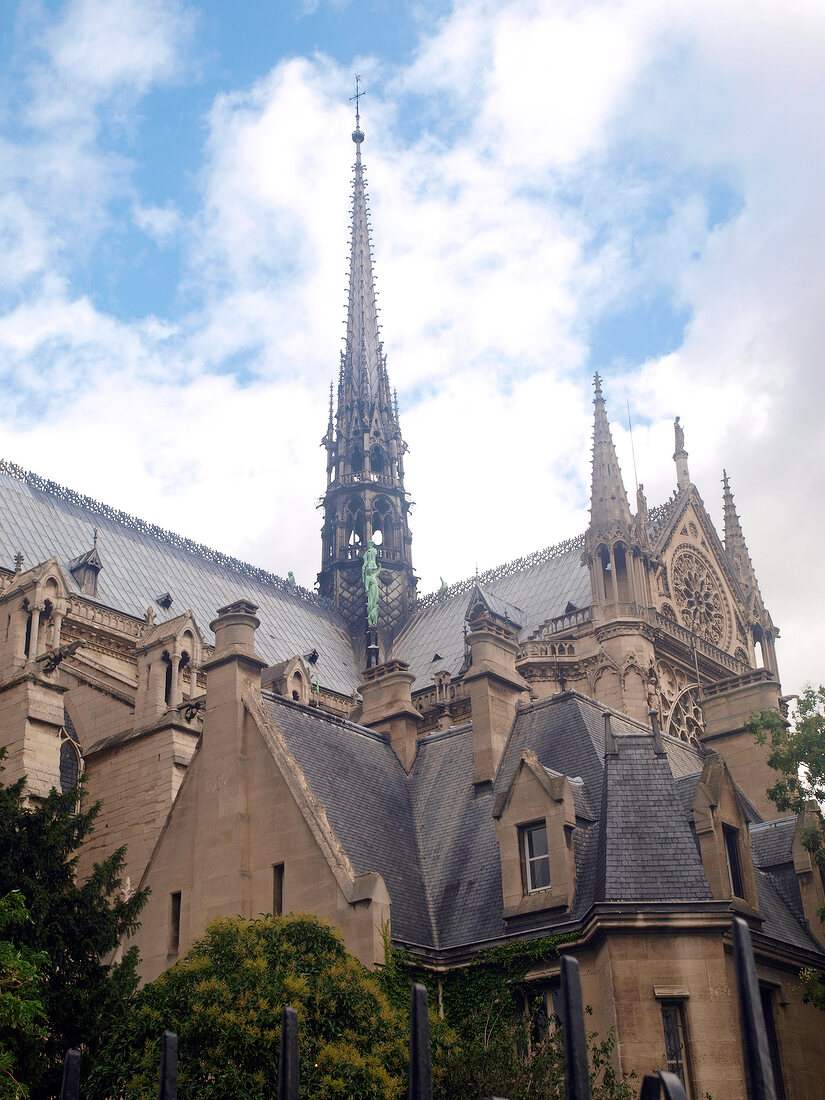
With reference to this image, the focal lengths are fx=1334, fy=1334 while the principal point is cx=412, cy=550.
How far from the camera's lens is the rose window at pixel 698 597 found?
55.3 m

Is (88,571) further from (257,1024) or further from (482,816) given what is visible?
(257,1024)

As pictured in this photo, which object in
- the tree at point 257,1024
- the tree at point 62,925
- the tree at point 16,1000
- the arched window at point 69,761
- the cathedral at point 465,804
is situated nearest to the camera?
the tree at point 257,1024

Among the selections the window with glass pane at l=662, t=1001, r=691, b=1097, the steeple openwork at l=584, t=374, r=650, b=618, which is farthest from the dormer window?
the window with glass pane at l=662, t=1001, r=691, b=1097

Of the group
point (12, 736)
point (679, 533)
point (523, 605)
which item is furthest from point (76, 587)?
point (679, 533)

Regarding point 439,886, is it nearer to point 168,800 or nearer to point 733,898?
point 733,898

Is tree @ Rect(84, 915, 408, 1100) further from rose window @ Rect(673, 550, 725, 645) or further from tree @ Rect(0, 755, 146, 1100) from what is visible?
rose window @ Rect(673, 550, 725, 645)

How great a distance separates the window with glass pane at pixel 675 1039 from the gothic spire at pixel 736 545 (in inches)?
1685

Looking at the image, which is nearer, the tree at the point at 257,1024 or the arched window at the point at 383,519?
the tree at the point at 257,1024

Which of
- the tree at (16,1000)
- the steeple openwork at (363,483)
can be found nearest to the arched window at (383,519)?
the steeple openwork at (363,483)

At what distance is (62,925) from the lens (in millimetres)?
21312

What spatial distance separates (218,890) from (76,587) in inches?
1096

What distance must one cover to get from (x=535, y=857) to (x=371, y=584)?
146 ft

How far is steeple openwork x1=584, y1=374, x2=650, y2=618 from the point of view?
51156mm

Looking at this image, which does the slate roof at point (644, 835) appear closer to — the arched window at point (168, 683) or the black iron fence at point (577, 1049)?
the black iron fence at point (577, 1049)
